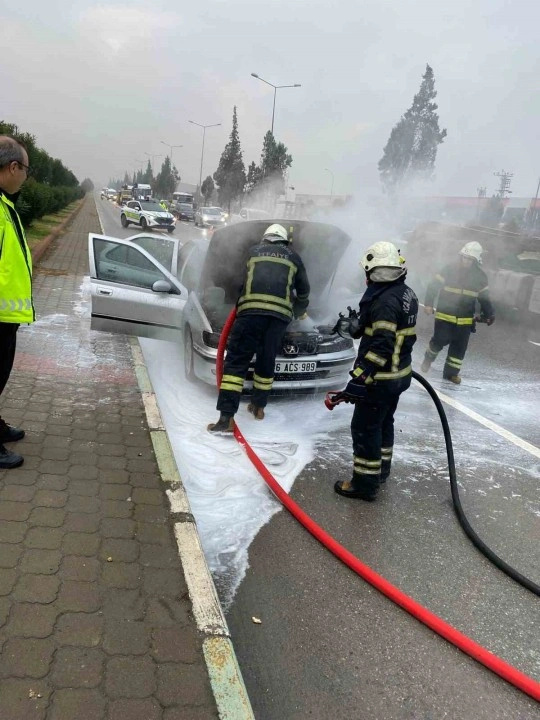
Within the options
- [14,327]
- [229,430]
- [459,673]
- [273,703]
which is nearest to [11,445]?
[14,327]

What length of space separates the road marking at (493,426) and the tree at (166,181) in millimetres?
83660

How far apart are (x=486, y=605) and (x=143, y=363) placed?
4051 mm

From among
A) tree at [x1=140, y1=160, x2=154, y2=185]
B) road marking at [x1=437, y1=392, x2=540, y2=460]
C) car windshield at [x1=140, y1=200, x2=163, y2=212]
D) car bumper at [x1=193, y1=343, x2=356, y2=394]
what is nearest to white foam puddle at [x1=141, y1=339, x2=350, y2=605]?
car bumper at [x1=193, y1=343, x2=356, y2=394]

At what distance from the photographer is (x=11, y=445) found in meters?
3.60

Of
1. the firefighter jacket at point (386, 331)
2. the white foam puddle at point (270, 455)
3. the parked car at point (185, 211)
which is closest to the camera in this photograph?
the white foam puddle at point (270, 455)

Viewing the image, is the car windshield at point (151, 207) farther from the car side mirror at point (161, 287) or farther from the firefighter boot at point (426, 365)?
the firefighter boot at point (426, 365)

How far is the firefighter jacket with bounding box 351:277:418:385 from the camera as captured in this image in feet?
11.4

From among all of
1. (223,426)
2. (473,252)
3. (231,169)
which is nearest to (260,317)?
(223,426)

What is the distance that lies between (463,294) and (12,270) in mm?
5115

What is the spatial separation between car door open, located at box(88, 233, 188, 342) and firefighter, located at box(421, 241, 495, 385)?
3160 mm

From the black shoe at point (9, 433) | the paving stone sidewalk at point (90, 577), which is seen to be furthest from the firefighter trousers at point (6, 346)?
the paving stone sidewalk at point (90, 577)

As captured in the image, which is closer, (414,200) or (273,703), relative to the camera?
(273,703)

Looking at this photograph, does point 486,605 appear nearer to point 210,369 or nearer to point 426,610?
point 426,610

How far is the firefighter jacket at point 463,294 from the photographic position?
21.4 feet
